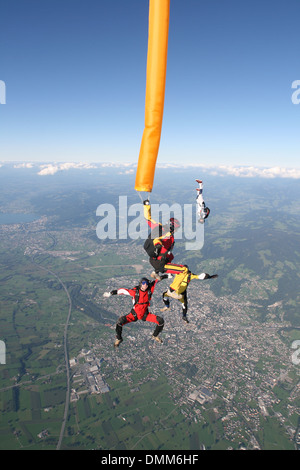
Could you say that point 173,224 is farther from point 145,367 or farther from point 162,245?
point 145,367

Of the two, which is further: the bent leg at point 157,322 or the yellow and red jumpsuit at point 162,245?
the bent leg at point 157,322

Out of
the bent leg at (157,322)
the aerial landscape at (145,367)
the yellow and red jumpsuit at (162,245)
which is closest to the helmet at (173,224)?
the yellow and red jumpsuit at (162,245)

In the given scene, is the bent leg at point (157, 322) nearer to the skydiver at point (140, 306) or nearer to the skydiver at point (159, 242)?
the skydiver at point (140, 306)

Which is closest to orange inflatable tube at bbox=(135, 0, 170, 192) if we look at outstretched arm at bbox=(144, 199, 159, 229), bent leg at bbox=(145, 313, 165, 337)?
outstretched arm at bbox=(144, 199, 159, 229)

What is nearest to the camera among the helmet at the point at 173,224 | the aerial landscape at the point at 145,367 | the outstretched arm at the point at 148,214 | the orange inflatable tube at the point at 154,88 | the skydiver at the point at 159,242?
the orange inflatable tube at the point at 154,88

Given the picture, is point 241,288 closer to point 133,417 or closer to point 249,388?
point 249,388

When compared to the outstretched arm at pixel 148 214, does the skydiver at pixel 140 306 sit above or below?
below

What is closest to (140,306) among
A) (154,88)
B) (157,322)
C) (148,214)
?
(157,322)
